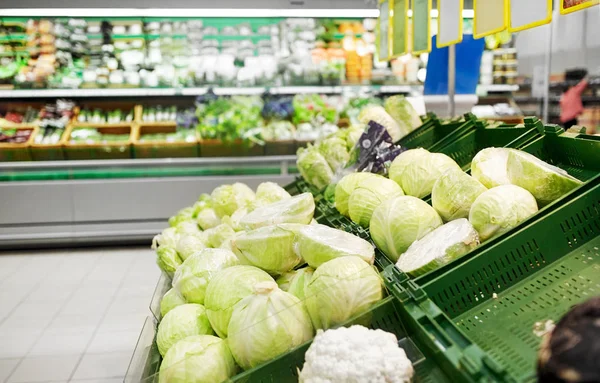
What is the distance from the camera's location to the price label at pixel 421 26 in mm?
3211

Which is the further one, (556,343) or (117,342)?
(117,342)

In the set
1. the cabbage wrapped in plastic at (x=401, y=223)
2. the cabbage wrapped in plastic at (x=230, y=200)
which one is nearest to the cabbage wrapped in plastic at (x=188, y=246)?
the cabbage wrapped in plastic at (x=230, y=200)

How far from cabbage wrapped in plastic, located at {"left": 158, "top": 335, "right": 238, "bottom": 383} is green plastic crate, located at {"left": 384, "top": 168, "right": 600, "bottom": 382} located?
0.51 metres

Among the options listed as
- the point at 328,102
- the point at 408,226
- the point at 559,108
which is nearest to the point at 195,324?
the point at 408,226

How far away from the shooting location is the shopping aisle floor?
320cm

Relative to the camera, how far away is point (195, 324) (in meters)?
1.77

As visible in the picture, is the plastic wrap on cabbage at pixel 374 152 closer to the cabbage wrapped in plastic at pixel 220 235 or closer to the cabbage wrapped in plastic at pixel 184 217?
the cabbage wrapped in plastic at pixel 220 235

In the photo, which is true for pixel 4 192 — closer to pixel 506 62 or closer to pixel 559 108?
pixel 506 62

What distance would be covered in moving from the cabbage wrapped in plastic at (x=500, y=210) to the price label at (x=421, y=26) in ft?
5.86

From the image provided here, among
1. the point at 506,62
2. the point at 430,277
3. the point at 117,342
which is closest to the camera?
the point at 430,277

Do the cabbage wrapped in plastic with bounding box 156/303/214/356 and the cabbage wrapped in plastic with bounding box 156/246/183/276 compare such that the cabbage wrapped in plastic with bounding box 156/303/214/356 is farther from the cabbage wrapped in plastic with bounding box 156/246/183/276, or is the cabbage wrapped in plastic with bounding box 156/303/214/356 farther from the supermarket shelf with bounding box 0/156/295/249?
the supermarket shelf with bounding box 0/156/295/249

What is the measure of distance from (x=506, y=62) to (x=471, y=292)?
6.72m

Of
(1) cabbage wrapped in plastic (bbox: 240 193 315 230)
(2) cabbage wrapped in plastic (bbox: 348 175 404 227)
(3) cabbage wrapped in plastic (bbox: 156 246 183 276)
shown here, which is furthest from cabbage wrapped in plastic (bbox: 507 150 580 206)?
(3) cabbage wrapped in plastic (bbox: 156 246 183 276)

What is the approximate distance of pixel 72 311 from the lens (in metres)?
4.07
